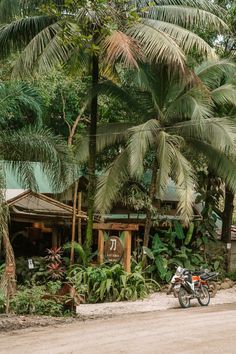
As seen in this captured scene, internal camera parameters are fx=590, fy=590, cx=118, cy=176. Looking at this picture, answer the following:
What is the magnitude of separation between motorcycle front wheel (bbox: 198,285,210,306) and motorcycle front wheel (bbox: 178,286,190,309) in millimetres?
450

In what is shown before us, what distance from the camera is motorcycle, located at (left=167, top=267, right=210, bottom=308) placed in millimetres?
15133

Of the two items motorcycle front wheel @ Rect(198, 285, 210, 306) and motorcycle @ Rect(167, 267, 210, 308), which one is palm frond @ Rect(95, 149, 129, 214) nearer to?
motorcycle @ Rect(167, 267, 210, 308)

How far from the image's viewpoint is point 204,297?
15.7 metres

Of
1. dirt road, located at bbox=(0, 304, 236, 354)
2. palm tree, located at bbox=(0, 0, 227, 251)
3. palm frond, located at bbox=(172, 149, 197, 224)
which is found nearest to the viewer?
dirt road, located at bbox=(0, 304, 236, 354)

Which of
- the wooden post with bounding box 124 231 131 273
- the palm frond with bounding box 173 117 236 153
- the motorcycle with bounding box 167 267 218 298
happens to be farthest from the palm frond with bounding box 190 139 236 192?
the wooden post with bounding box 124 231 131 273

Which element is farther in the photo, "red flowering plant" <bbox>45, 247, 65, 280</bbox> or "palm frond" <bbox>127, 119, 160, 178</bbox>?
"palm frond" <bbox>127, 119, 160, 178</bbox>

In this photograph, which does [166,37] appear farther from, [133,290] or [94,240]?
[94,240]

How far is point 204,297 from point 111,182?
4.15 m

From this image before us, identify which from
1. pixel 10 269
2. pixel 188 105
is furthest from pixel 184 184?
pixel 10 269

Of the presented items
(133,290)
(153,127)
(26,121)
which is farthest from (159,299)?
(26,121)

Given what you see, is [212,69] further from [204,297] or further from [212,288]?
[204,297]

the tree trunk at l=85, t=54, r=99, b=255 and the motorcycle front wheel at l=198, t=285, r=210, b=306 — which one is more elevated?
the tree trunk at l=85, t=54, r=99, b=255

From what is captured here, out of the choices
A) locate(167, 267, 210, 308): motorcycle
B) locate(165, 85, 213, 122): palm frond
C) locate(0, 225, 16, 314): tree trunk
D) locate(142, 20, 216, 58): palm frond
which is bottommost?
locate(167, 267, 210, 308): motorcycle

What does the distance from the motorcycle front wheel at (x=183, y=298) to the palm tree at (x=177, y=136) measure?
2.39 meters
